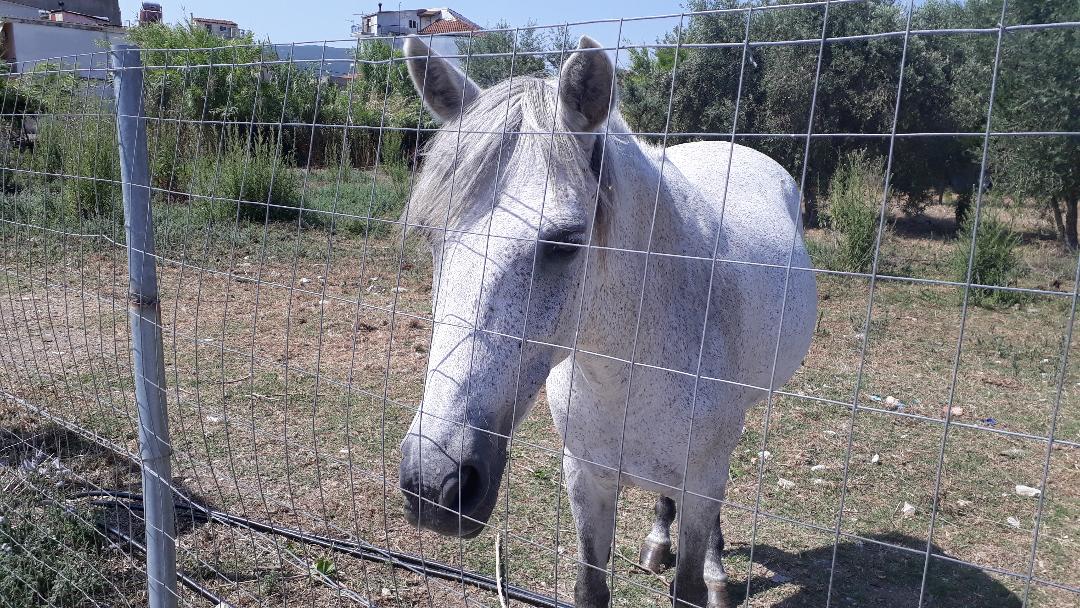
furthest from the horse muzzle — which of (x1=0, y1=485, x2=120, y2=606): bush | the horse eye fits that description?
(x1=0, y1=485, x2=120, y2=606): bush

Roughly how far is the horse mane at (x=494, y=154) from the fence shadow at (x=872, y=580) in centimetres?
240

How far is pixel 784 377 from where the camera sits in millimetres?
3689

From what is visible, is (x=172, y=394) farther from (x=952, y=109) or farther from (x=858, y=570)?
(x=952, y=109)

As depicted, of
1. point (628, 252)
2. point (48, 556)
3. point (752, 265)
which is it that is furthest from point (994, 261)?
point (48, 556)

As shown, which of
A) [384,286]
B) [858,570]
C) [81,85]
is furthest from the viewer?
[384,286]

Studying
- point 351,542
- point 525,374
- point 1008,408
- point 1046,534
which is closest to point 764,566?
point 1046,534

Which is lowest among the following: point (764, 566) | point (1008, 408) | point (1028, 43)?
point (764, 566)

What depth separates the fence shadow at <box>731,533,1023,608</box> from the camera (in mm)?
3320

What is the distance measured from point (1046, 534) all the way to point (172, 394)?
5422 mm

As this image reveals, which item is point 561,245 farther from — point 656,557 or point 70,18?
point 70,18

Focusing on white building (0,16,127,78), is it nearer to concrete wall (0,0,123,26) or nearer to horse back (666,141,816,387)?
concrete wall (0,0,123,26)

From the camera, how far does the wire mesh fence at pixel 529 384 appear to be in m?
1.74

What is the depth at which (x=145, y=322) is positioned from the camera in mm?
2307

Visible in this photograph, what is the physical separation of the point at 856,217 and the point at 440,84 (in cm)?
814
